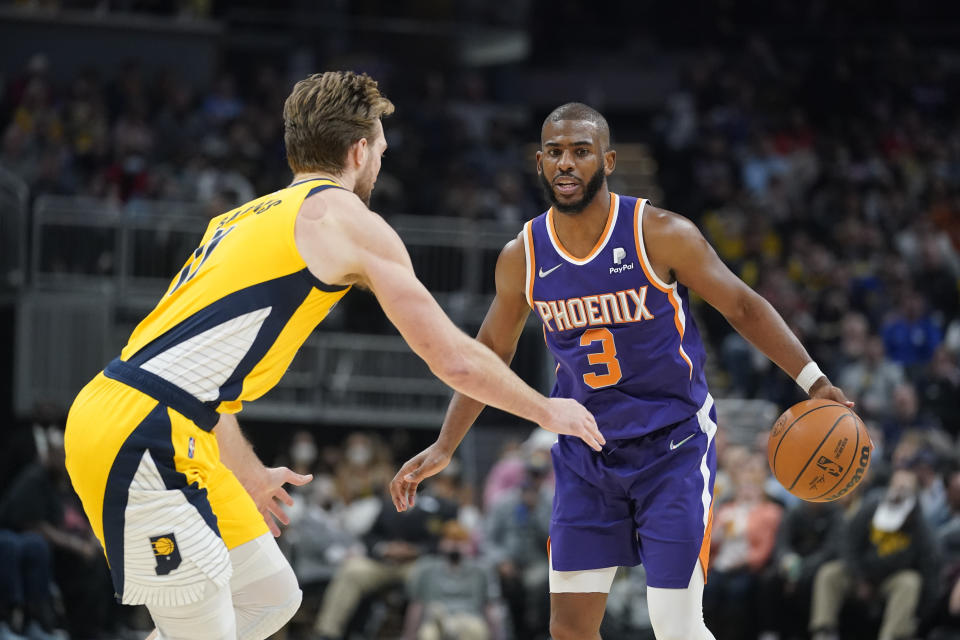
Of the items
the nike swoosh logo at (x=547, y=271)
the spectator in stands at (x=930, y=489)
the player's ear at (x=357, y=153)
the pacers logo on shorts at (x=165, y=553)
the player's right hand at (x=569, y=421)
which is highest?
the player's ear at (x=357, y=153)

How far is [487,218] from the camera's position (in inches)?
614

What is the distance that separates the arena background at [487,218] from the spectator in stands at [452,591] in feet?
0.29

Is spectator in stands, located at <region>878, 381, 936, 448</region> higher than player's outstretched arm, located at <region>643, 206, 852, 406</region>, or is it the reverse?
player's outstretched arm, located at <region>643, 206, 852, 406</region>

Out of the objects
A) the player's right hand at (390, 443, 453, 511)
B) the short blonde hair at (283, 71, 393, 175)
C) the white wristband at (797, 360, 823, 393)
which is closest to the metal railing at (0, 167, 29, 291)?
the player's right hand at (390, 443, 453, 511)

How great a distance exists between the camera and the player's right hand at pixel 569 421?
4023mm

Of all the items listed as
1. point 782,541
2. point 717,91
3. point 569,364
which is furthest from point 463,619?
point 717,91

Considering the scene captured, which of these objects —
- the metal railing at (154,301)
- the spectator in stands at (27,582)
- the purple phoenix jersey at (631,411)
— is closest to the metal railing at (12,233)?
the metal railing at (154,301)

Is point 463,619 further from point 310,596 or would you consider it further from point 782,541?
point 782,541

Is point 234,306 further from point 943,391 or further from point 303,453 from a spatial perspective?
point 943,391

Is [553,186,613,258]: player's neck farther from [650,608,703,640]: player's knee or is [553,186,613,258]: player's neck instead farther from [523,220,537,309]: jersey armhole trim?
[650,608,703,640]: player's knee

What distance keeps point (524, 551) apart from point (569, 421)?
7773mm

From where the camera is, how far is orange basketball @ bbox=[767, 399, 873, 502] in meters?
5.17

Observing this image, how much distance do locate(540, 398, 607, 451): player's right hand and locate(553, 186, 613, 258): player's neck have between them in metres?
1.22

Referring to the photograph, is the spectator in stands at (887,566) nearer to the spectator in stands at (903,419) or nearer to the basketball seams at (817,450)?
the spectator in stands at (903,419)
